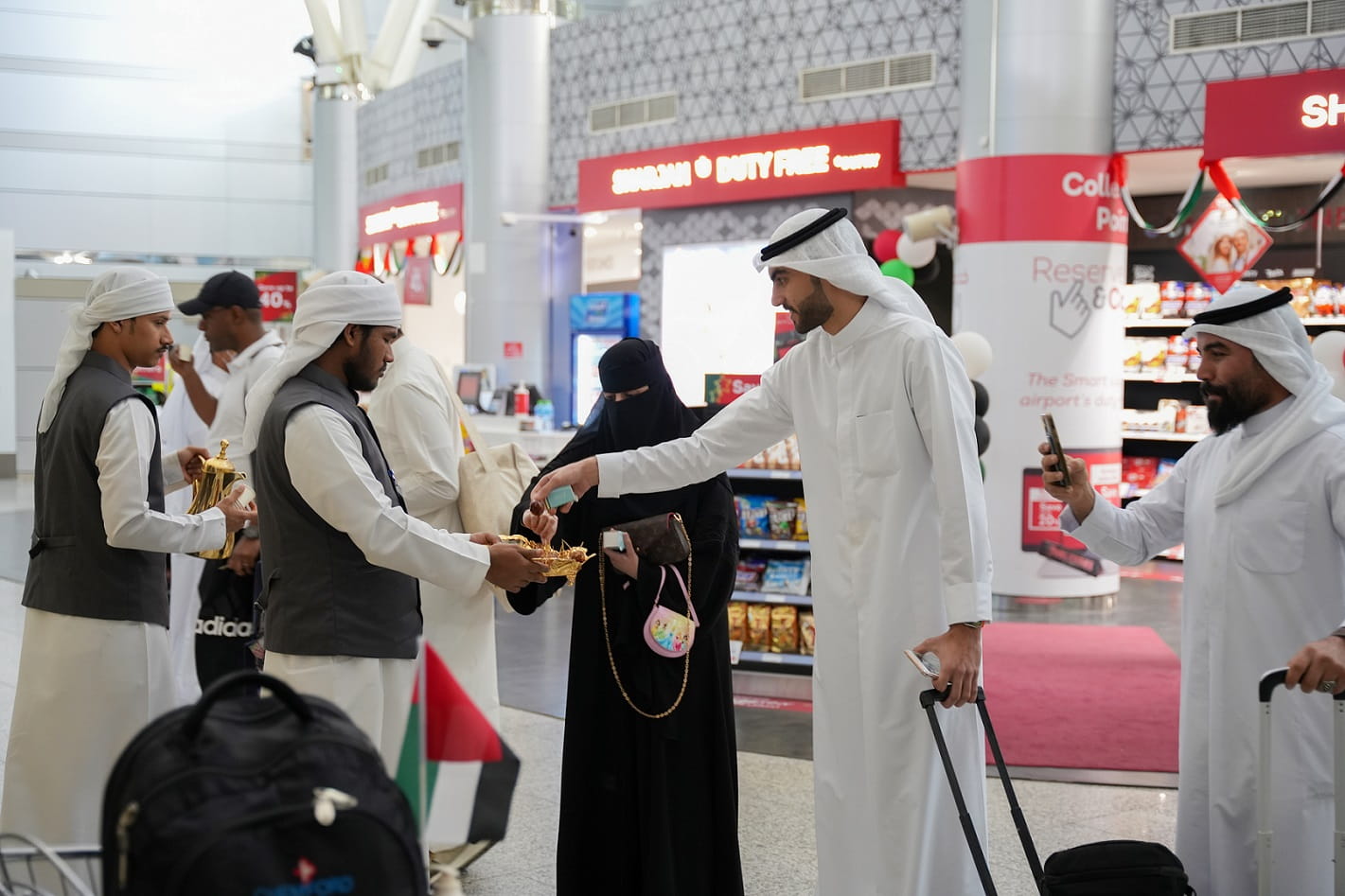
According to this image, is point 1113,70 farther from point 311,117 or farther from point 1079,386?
point 311,117

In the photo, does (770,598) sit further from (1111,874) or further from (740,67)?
(740,67)

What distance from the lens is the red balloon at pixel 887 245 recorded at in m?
10.1

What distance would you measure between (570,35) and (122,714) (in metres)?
11.9

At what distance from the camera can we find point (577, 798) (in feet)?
11.1

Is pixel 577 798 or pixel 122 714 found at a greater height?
pixel 122 714

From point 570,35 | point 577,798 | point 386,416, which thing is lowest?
point 577,798

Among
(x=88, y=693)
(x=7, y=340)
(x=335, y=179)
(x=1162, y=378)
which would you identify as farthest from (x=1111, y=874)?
(x=335, y=179)

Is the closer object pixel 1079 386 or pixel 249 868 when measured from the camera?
pixel 249 868

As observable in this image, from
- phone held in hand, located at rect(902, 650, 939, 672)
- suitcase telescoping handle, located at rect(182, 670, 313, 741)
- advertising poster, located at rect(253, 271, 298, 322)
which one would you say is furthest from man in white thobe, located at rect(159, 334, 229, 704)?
advertising poster, located at rect(253, 271, 298, 322)

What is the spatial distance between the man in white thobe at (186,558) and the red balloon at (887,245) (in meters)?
5.76

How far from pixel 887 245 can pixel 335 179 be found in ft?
36.0

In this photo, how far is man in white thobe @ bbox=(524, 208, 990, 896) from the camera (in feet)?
9.27

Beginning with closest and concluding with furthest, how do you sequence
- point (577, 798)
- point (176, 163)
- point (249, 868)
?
point (249, 868)
point (577, 798)
point (176, 163)

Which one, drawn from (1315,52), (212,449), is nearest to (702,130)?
(1315,52)
